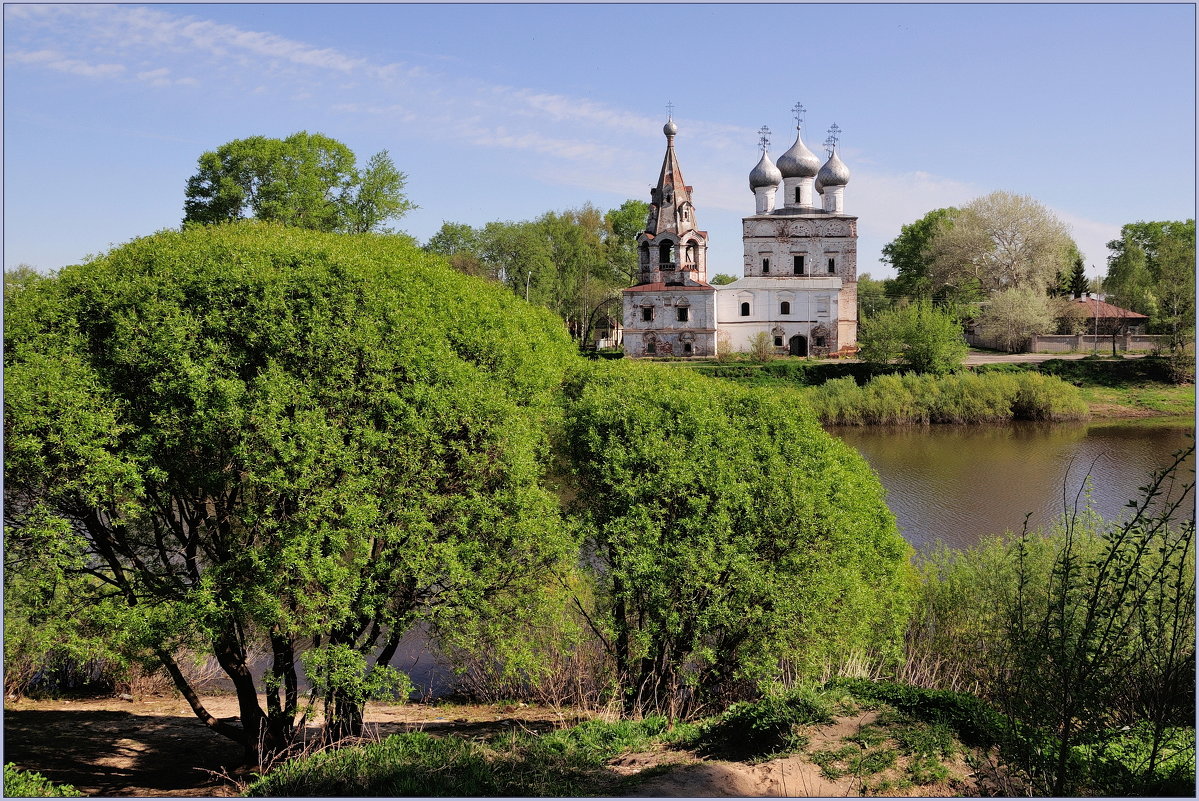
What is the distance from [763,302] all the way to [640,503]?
4968cm

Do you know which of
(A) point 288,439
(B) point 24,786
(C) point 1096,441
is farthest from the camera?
(C) point 1096,441

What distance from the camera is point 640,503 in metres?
12.7

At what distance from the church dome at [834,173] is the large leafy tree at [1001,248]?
542 inches

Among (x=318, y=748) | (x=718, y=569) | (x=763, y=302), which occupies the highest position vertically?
(x=763, y=302)

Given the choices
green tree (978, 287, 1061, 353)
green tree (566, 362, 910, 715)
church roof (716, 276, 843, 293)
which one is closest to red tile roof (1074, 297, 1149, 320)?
green tree (978, 287, 1061, 353)

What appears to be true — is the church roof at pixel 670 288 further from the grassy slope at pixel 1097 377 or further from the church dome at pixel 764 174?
the church dome at pixel 764 174

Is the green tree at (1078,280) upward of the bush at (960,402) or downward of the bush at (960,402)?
upward

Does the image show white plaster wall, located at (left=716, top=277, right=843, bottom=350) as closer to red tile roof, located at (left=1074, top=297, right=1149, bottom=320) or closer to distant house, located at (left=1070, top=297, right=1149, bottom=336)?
distant house, located at (left=1070, top=297, right=1149, bottom=336)

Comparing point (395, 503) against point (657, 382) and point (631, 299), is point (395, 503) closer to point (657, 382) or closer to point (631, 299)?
point (657, 382)

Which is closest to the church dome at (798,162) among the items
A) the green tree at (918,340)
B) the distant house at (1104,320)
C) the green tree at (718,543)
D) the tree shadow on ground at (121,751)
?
the green tree at (918,340)

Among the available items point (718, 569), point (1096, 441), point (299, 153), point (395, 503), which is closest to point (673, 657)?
point (718, 569)

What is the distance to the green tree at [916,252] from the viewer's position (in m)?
77.2

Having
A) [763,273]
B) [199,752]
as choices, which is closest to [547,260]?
[763,273]

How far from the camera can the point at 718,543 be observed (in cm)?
1257
